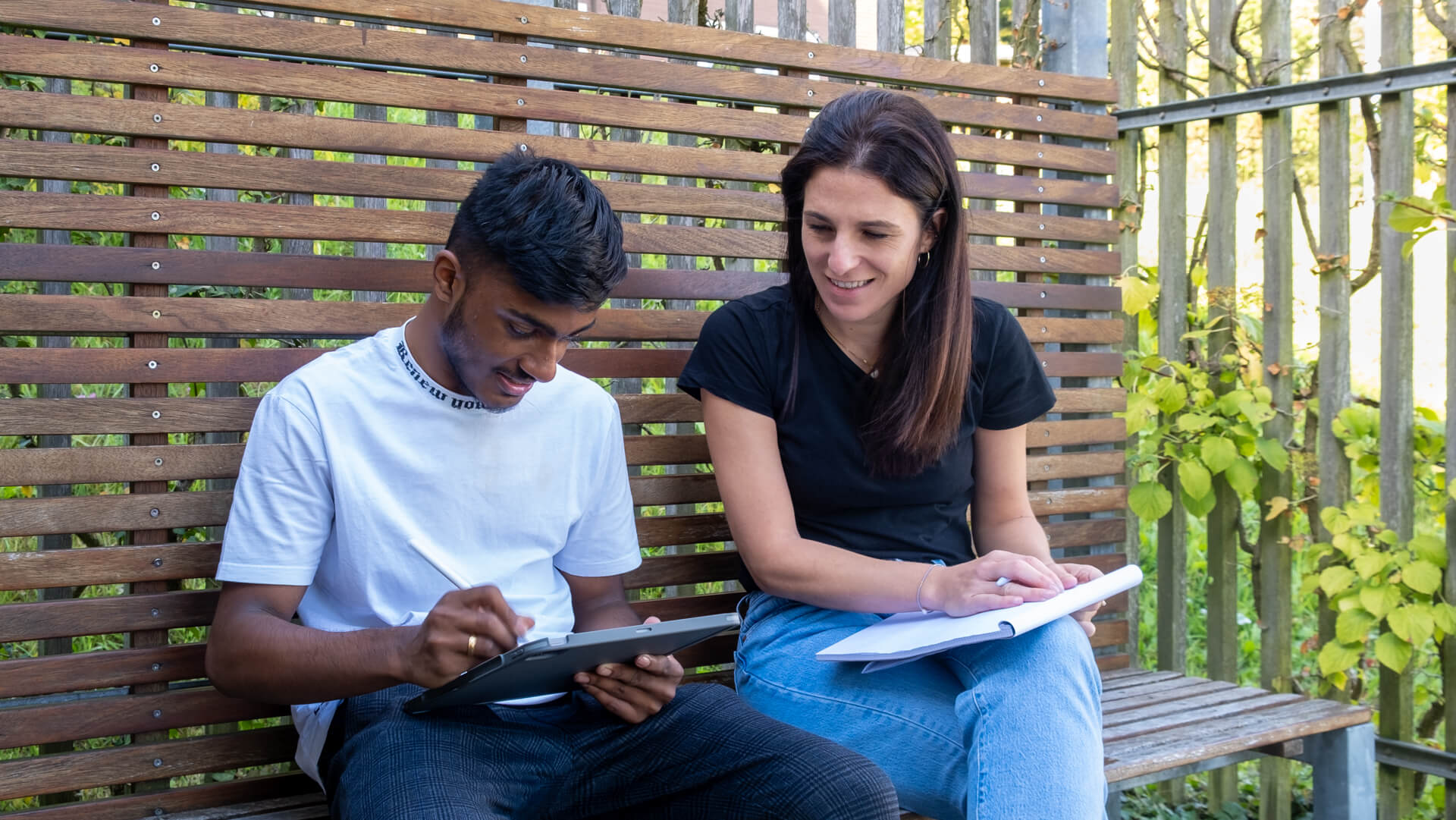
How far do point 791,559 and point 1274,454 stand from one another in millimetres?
1797

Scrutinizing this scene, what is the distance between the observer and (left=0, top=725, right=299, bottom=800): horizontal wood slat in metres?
2.14

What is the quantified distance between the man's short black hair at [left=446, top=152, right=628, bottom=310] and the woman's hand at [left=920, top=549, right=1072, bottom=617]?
77 cm

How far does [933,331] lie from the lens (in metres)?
2.47

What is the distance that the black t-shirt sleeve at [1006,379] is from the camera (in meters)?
2.58

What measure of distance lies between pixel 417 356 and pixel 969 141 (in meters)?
1.69

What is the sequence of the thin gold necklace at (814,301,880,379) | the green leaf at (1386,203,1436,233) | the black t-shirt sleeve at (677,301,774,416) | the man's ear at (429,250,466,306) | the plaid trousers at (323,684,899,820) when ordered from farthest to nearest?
the green leaf at (1386,203,1436,233), the thin gold necklace at (814,301,880,379), the black t-shirt sleeve at (677,301,774,416), the man's ear at (429,250,466,306), the plaid trousers at (323,684,899,820)

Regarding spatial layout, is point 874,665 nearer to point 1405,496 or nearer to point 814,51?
point 814,51

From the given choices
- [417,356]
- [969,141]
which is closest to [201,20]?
[417,356]

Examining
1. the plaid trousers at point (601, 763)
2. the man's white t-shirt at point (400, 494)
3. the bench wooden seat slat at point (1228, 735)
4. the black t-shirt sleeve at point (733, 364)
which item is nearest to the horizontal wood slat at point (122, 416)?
the man's white t-shirt at point (400, 494)

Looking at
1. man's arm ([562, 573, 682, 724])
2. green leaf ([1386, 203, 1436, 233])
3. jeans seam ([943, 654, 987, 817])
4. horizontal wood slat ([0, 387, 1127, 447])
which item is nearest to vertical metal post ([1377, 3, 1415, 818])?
green leaf ([1386, 203, 1436, 233])

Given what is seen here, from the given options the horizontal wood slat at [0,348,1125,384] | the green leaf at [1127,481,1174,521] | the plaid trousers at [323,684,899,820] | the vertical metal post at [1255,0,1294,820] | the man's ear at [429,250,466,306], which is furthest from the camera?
the green leaf at [1127,481,1174,521]

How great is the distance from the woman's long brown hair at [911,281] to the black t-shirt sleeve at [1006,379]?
0.08 m

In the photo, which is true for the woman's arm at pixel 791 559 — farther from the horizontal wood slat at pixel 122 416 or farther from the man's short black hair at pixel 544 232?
the horizontal wood slat at pixel 122 416

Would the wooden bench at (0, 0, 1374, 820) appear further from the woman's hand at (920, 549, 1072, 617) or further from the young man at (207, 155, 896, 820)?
the woman's hand at (920, 549, 1072, 617)
